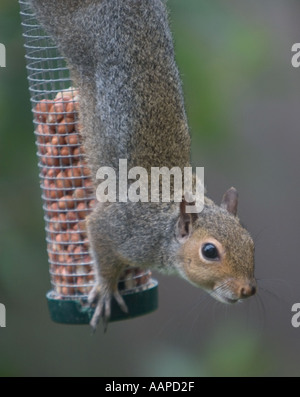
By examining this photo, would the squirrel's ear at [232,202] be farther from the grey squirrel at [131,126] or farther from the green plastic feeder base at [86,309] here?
the green plastic feeder base at [86,309]

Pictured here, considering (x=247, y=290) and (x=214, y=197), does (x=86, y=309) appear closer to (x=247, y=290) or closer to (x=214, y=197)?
(x=247, y=290)

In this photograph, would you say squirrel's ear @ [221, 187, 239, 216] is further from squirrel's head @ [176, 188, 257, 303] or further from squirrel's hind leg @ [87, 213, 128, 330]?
squirrel's hind leg @ [87, 213, 128, 330]

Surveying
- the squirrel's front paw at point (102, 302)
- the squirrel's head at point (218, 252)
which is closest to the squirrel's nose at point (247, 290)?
the squirrel's head at point (218, 252)

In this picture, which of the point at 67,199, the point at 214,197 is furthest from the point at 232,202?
the point at 214,197

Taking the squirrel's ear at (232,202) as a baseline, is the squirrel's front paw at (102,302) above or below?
below

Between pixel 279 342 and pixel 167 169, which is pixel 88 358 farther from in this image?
pixel 167 169
